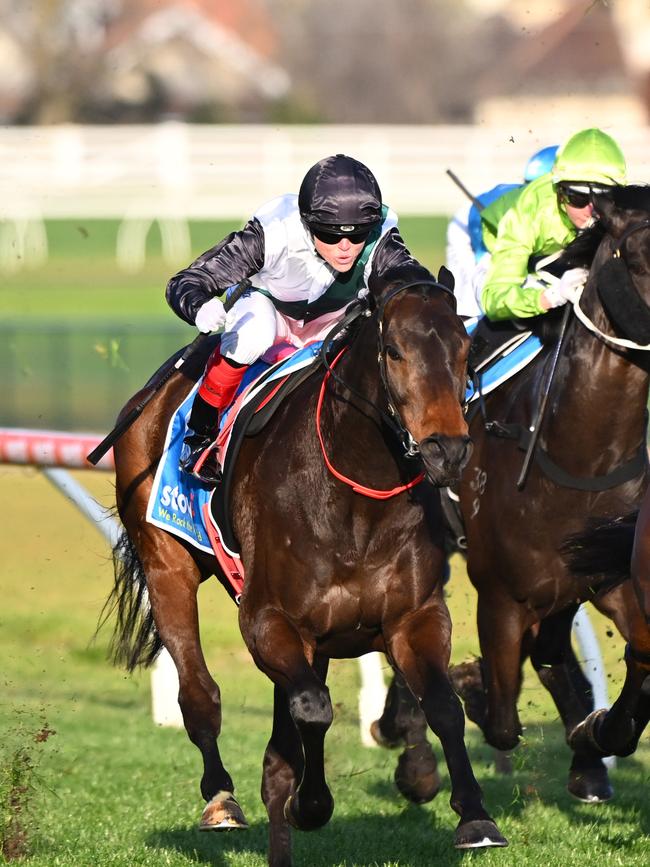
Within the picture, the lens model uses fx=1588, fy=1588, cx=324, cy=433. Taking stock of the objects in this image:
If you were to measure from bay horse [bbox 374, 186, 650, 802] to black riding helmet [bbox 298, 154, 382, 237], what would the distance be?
0.79 metres

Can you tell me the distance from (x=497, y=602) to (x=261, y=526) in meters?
1.09

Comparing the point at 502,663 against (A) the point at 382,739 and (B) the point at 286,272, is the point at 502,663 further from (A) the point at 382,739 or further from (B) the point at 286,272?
(B) the point at 286,272

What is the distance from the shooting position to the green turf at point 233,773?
4660 millimetres

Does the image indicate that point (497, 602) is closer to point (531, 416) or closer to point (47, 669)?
point (531, 416)

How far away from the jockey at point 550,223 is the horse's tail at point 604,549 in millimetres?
702

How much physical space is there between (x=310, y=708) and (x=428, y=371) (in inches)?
35.4

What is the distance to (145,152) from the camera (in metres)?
23.2

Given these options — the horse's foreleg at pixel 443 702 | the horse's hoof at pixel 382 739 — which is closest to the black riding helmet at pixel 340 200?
the horse's foreleg at pixel 443 702

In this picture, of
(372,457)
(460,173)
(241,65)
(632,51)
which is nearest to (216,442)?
(372,457)

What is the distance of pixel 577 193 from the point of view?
16.5ft

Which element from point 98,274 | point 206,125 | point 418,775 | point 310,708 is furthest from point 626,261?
point 206,125

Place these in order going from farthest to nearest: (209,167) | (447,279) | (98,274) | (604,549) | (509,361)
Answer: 1. (209,167)
2. (98,274)
3. (509,361)
4. (604,549)
5. (447,279)

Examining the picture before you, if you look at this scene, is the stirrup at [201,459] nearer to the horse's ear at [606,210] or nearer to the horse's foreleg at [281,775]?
the horse's foreleg at [281,775]

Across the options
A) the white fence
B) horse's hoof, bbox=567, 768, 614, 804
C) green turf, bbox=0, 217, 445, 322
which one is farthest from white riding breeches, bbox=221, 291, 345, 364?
the white fence
